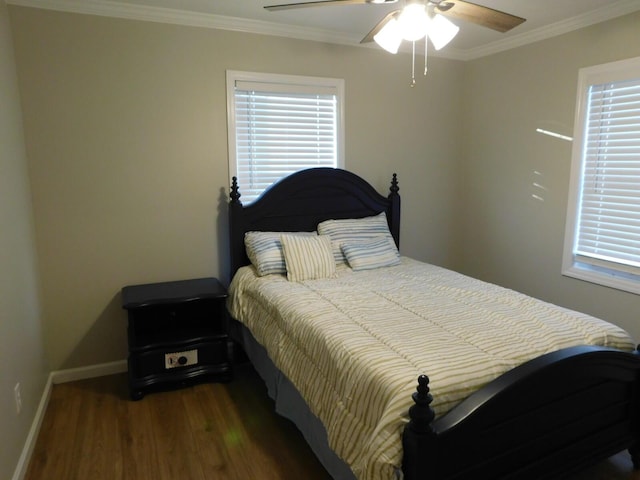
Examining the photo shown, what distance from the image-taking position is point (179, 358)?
2.88m

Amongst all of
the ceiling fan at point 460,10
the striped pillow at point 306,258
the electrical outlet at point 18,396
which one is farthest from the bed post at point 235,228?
the electrical outlet at point 18,396

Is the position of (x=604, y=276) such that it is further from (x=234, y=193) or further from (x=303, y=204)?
(x=234, y=193)

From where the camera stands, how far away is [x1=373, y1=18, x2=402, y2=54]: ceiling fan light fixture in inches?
84.3

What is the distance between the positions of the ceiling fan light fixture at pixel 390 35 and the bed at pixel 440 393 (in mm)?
1337

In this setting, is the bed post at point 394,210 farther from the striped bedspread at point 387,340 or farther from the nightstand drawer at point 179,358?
the nightstand drawer at point 179,358

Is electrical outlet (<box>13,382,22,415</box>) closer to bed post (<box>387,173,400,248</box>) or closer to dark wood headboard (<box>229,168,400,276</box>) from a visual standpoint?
dark wood headboard (<box>229,168,400,276</box>)

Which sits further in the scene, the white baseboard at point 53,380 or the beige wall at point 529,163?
the beige wall at point 529,163

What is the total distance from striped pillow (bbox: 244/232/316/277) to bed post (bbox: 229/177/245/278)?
0.06 meters

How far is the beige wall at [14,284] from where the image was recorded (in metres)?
1.99

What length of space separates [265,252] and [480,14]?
187 centimetres

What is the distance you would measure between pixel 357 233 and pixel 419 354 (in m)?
1.73

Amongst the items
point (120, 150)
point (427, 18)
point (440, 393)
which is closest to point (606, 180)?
point (427, 18)

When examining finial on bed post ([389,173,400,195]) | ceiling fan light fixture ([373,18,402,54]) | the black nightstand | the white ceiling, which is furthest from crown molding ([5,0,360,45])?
the black nightstand

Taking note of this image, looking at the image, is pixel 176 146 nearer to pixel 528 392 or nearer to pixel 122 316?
pixel 122 316
